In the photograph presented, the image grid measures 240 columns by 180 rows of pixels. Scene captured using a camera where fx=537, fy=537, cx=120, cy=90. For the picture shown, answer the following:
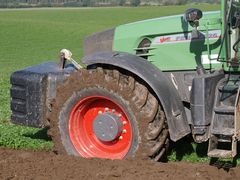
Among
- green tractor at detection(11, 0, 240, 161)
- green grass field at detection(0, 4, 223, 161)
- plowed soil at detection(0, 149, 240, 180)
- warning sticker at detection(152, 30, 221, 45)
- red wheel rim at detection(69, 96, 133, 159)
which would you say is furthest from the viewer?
green grass field at detection(0, 4, 223, 161)

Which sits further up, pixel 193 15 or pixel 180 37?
pixel 193 15

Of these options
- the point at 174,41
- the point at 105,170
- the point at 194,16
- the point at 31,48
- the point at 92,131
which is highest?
the point at 194,16

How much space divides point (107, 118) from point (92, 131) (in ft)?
1.40

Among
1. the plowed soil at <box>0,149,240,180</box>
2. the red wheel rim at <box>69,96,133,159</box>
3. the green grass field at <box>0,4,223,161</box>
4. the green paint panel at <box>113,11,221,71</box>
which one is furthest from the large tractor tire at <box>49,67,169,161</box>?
the green grass field at <box>0,4,223,161</box>

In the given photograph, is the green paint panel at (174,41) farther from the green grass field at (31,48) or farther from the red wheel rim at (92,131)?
the green grass field at (31,48)

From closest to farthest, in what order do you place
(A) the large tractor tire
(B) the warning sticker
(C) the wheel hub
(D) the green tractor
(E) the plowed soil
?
(E) the plowed soil
(D) the green tractor
(A) the large tractor tire
(B) the warning sticker
(C) the wheel hub

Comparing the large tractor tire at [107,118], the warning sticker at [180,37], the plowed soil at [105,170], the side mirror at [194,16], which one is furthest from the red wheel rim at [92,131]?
the side mirror at [194,16]

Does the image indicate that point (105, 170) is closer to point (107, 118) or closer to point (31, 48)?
point (107, 118)

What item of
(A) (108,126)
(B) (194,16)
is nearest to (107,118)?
(A) (108,126)

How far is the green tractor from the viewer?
5.31 metres

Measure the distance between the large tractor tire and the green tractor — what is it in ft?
0.03

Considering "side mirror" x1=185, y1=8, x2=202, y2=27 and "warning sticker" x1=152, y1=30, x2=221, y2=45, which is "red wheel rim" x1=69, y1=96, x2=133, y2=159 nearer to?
"warning sticker" x1=152, y1=30, x2=221, y2=45

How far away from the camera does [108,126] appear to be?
581 centimetres

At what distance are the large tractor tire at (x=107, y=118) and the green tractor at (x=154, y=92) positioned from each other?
0.01 meters
